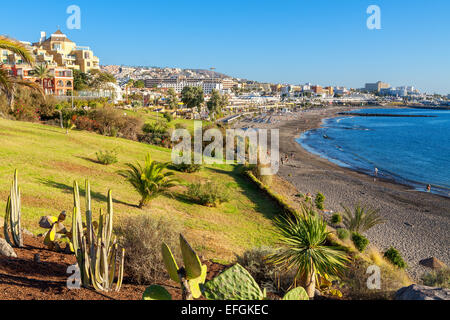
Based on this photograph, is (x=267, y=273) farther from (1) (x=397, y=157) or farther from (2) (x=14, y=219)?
(1) (x=397, y=157)

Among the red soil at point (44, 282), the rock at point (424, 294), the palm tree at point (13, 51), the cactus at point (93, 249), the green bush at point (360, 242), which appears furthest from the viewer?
the green bush at point (360, 242)

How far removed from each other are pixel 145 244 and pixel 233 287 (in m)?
3.03

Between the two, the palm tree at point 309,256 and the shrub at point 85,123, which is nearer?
the palm tree at point 309,256

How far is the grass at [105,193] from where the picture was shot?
10898 millimetres

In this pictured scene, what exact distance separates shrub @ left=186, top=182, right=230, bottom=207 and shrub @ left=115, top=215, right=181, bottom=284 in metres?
7.88

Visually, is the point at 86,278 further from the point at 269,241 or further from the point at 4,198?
the point at 269,241

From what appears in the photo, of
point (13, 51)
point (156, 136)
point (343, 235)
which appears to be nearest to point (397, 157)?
point (156, 136)

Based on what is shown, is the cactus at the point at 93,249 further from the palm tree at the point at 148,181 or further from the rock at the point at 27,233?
the palm tree at the point at 148,181

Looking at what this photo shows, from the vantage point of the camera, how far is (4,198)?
34.6ft

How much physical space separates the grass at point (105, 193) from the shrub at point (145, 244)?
2483 mm

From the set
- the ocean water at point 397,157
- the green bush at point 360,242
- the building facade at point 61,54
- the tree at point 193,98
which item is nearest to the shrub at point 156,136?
the ocean water at point 397,157

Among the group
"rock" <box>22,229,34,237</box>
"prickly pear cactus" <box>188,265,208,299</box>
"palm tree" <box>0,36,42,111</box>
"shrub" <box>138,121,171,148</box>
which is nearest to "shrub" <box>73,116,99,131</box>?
"shrub" <box>138,121,171,148</box>

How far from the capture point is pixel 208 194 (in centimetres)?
1555

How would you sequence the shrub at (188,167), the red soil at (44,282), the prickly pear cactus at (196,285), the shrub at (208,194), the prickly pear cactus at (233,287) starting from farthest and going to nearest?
the shrub at (188,167) < the shrub at (208,194) < the red soil at (44,282) < the prickly pear cactus at (196,285) < the prickly pear cactus at (233,287)
